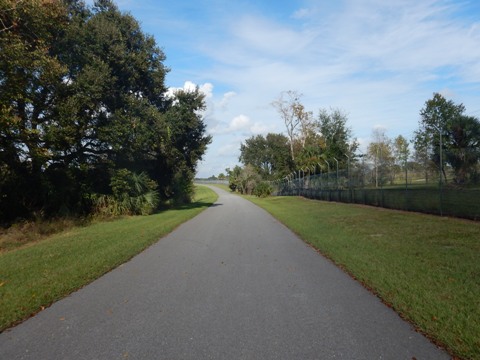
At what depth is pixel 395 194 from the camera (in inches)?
760

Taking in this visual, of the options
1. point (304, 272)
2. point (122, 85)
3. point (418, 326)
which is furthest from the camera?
point (122, 85)

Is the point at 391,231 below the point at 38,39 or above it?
below

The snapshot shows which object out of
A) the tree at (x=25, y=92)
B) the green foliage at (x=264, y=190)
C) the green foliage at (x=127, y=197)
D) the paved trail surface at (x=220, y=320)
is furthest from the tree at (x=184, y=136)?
the green foliage at (x=264, y=190)

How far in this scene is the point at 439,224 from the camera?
12891 millimetres

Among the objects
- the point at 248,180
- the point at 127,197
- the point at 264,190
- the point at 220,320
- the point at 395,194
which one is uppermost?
the point at 248,180

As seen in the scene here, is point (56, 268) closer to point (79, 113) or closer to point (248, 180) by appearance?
point (79, 113)

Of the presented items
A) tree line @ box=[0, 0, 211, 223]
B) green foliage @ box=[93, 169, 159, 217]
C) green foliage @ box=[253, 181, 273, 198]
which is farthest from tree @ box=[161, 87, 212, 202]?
green foliage @ box=[253, 181, 273, 198]

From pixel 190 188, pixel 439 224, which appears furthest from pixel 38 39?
pixel 190 188

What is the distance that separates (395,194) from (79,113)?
16.2 m

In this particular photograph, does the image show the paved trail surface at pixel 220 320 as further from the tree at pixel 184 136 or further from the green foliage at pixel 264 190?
the green foliage at pixel 264 190

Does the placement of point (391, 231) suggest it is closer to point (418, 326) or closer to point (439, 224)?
point (439, 224)

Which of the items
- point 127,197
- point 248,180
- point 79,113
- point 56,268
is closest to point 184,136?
point 127,197

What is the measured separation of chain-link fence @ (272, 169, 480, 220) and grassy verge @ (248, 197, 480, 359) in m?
0.73

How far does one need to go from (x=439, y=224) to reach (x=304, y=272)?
755cm
